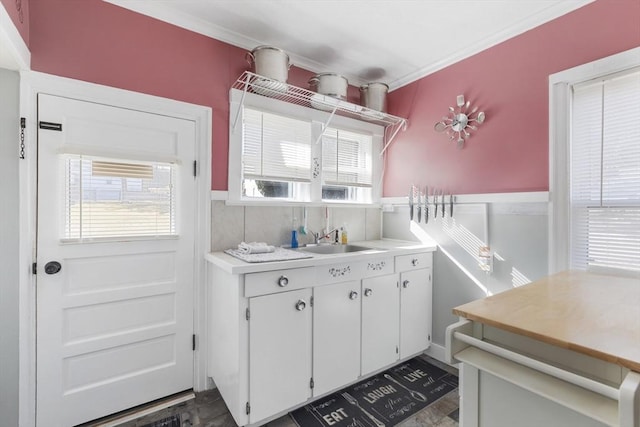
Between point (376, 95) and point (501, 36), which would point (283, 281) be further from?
point (501, 36)

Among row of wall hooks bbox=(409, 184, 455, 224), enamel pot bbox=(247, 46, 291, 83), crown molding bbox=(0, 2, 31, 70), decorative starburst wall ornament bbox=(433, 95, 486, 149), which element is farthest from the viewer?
row of wall hooks bbox=(409, 184, 455, 224)

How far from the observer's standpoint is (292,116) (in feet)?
7.94

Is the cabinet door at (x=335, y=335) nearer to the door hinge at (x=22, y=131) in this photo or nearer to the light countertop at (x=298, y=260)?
the light countertop at (x=298, y=260)

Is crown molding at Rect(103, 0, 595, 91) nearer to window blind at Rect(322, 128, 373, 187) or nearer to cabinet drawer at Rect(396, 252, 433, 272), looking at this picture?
window blind at Rect(322, 128, 373, 187)

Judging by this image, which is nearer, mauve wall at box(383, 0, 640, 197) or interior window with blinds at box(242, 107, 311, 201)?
mauve wall at box(383, 0, 640, 197)

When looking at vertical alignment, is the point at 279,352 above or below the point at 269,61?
below

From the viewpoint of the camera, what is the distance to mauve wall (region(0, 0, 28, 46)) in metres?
1.31

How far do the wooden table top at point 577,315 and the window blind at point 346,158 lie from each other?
1751 mm

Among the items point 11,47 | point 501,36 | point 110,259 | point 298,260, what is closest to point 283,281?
point 298,260

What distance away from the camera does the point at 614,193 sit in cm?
167

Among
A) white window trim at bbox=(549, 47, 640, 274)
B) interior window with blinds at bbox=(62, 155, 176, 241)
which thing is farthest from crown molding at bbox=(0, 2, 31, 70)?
white window trim at bbox=(549, 47, 640, 274)

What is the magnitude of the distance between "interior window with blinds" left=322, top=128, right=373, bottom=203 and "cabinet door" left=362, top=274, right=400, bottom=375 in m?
0.97

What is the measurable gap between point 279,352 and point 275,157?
4.68 feet

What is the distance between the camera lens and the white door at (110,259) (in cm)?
162
